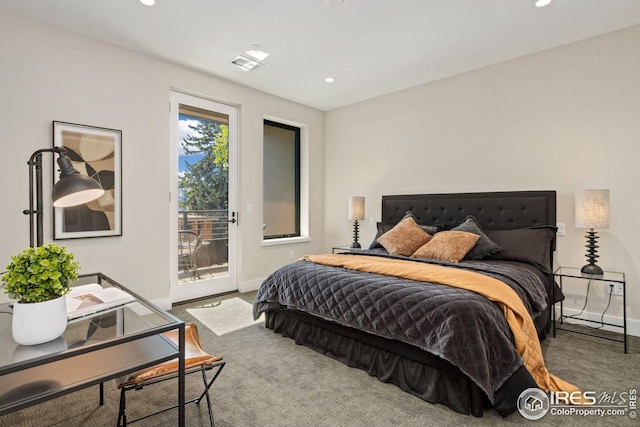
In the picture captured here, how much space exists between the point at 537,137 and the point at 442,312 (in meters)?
2.62

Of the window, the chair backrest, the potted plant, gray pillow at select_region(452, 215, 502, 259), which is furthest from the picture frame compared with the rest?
gray pillow at select_region(452, 215, 502, 259)

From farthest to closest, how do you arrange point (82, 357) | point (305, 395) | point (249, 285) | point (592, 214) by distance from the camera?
point (249, 285), point (592, 214), point (305, 395), point (82, 357)

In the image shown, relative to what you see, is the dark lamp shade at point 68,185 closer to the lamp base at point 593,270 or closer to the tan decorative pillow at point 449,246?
the tan decorative pillow at point 449,246

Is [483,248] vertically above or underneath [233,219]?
underneath

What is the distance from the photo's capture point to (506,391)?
5.88 feet

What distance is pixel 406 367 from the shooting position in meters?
2.09

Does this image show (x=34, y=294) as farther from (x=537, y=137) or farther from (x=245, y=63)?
(x=537, y=137)

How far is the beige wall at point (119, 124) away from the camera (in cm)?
279

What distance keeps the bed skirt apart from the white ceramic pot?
1.75 metres

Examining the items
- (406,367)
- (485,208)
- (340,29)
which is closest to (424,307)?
(406,367)

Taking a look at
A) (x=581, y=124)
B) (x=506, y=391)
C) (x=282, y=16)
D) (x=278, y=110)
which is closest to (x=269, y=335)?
(x=506, y=391)

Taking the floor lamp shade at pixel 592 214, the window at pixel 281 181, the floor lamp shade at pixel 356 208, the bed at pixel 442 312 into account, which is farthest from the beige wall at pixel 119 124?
the floor lamp shade at pixel 592 214

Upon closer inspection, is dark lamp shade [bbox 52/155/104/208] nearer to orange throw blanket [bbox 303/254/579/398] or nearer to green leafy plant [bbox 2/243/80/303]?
green leafy plant [bbox 2/243/80/303]

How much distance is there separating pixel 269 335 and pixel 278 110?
3.20 meters
